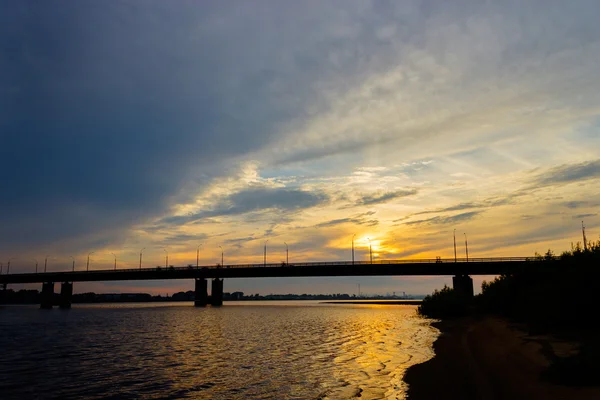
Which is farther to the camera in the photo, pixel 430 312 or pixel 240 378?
pixel 430 312

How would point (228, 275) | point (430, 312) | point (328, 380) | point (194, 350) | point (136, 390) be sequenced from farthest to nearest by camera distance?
point (228, 275)
point (430, 312)
point (194, 350)
point (328, 380)
point (136, 390)

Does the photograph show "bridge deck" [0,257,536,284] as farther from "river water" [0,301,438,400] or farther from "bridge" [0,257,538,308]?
"river water" [0,301,438,400]

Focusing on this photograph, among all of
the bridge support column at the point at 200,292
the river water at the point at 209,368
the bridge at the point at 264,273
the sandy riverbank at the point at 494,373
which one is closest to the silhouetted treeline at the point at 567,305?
the sandy riverbank at the point at 494,373

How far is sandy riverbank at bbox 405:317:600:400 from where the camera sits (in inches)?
660

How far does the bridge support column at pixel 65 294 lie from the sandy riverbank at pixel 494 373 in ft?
664

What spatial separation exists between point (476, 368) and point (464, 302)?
6182 centimetres

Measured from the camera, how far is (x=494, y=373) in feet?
72.2

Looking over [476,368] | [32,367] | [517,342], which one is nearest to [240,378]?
[476,368]

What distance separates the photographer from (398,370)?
25391 millimetres

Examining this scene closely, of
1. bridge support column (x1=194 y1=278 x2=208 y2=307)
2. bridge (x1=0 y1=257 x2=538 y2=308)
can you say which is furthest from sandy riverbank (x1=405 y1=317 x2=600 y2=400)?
bridge support column (x1=194 y1=278 x2=208 y2=307)

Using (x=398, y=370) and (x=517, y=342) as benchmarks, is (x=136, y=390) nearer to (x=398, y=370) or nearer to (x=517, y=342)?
(x=398, y=370)

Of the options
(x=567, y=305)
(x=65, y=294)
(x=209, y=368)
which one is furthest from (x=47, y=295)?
(x=567, y=305)

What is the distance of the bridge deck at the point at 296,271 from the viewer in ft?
429

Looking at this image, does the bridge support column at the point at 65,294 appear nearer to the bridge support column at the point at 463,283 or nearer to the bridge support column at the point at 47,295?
the bridge support column at the point at 47,295
